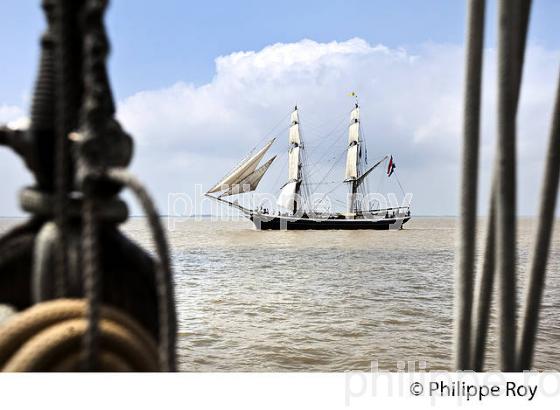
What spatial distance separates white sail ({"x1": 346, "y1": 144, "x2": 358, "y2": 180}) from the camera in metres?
42.9

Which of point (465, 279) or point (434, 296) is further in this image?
point (434, 296)

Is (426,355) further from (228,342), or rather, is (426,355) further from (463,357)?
(463,357)

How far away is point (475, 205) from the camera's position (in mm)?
1002

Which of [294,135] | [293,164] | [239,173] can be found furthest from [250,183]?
[294,135]

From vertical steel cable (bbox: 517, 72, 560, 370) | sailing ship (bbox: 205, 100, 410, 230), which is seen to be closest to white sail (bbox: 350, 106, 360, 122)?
sailing ship (bbox: 205, 100, 410, 230)

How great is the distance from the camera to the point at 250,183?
1454 inches

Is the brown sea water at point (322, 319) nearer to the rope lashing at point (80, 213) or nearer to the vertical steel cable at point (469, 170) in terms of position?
the vertical steel cable at point (469, 170)

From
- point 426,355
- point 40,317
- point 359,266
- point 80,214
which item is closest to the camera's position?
point 40,317

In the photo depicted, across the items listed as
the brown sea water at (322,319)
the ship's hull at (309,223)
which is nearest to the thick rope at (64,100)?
the brown sea water at (322,319)

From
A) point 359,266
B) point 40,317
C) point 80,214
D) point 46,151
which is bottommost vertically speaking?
point 359,266

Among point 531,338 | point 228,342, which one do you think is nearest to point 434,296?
point 228,342

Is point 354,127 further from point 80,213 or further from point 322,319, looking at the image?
point 80,213

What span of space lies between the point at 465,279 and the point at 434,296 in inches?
393

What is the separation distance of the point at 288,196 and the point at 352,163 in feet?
21.6
